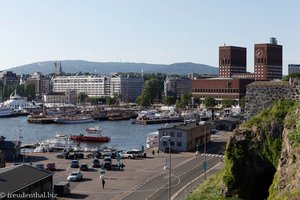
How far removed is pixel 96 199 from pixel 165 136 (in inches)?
885

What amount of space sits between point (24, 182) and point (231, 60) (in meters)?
147

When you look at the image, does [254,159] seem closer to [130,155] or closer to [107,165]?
[107,165]

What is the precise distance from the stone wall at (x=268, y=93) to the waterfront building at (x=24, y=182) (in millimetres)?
10949

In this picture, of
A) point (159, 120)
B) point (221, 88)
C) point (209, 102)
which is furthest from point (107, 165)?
point (221, 88)

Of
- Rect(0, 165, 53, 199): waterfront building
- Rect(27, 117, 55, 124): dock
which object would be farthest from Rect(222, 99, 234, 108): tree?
Rect(0, 165, 53, 199): waterfront building

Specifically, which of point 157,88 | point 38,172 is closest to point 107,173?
point 38,172

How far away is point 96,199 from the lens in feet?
90.5

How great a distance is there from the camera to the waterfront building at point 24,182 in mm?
21370

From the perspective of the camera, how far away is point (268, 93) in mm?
24922

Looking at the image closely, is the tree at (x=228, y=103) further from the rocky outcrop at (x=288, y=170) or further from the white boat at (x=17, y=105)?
the rocky outcrop at (x=288, y=170)

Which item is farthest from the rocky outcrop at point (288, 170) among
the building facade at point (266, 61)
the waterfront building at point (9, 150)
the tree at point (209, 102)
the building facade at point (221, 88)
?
the building facade at point (266, 61)

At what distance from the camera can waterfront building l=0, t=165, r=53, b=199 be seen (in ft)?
70.1

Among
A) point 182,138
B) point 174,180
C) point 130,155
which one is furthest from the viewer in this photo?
point 182,138

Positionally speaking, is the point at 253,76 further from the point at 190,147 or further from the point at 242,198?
the point at 242,198
